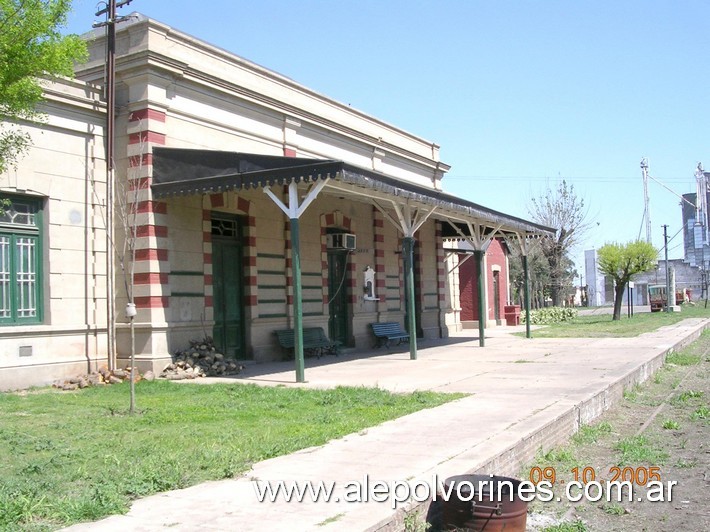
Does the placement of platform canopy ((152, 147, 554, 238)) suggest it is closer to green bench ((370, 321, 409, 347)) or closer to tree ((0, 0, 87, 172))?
tree ((0, 0, 87, 172))

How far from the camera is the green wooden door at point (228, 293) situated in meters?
16.1

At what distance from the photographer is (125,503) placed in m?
5.35

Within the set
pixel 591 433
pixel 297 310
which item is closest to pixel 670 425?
pixel 591 433

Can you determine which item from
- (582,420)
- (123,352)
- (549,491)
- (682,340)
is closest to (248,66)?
(123,352)

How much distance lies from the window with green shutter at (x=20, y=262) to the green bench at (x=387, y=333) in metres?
10.7

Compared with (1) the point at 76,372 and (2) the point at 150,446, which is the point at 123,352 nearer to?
(1) the point at 76,372

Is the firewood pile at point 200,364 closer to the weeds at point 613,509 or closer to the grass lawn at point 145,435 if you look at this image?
the grass lawn at point 145,435

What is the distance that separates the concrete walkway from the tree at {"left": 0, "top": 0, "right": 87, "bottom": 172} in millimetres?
5670

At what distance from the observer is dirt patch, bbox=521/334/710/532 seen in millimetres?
5895

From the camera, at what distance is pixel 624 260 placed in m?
38.4

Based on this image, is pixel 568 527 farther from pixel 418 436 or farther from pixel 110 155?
pixel 110 155

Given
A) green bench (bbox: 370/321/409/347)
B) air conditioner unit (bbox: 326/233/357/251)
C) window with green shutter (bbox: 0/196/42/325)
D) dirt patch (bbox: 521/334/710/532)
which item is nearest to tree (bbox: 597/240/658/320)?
green bench (bbox: 370/321/409/347)

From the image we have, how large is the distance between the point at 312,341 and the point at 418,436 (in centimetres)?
1051
